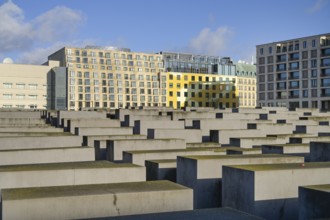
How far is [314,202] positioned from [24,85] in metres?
89.8

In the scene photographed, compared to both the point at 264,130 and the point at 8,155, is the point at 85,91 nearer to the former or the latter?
the point at 264,130

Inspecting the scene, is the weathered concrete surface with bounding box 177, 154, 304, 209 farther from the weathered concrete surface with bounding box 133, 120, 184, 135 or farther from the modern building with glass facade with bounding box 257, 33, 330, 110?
the modern building with glass facade with bounding box 257, 33, 330, 110

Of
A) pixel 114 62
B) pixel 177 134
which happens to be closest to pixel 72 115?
pixel 177 134

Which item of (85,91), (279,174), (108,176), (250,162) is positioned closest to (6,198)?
(108,176)

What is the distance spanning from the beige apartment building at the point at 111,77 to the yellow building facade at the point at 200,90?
3.43 metres

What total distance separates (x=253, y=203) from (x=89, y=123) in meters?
15.6

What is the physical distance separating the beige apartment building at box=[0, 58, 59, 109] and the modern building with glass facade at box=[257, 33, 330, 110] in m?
45.1

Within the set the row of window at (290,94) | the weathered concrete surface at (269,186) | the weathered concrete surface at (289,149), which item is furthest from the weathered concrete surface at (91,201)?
the row of window at (290,94)

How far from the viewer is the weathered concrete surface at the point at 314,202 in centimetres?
837

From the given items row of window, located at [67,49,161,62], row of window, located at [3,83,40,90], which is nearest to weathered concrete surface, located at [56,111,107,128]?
row of window, located at [3,83,40,90]

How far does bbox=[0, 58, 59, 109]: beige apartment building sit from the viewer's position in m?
90.2

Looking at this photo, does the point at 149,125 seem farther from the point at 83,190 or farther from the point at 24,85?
→ the point at 24,85

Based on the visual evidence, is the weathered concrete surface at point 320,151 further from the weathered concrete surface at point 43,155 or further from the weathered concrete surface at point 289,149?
the weathered concrete surface at point 43,155

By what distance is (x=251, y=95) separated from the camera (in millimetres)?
120750
